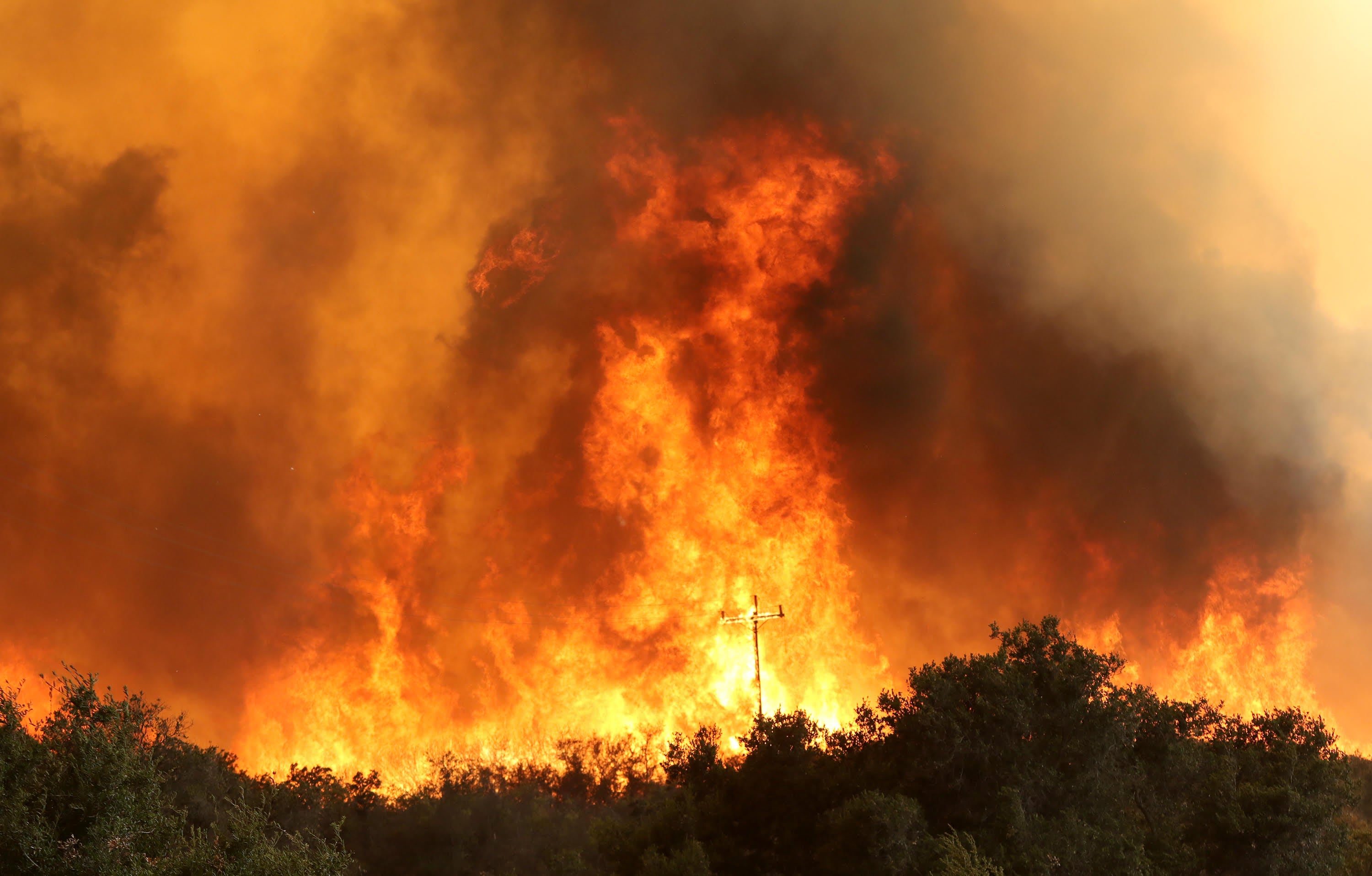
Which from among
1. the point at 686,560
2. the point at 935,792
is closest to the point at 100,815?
the point at 935,792

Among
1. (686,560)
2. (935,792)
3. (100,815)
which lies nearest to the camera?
(100,815)

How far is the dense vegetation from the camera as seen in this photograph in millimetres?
26938

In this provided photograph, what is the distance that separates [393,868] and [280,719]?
2119cm

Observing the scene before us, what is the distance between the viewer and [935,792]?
34969mm

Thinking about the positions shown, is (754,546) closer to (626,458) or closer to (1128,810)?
(626,458)

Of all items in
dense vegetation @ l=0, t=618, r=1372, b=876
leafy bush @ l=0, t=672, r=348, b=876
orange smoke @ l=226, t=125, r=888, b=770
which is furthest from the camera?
orange smoke @ l=226, t=125, r=888, b=770

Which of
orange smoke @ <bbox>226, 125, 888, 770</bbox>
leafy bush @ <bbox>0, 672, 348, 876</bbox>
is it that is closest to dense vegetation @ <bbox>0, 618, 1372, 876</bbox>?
leafy bush @ <bbox>0, 672, 348, 876</bbox>

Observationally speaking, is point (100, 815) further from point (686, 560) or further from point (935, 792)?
point (686, 560)

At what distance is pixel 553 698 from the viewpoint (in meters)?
68.8

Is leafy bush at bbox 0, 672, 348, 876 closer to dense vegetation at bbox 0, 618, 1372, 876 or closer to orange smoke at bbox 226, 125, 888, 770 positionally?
dense vegetation at bbox 0, 618, 1372, 876

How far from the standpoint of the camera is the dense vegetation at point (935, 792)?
26938 millimetres

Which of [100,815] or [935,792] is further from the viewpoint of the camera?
[935,792]

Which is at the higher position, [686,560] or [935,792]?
[686,560]

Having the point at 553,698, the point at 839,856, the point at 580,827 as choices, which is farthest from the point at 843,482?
the point at 839,856
